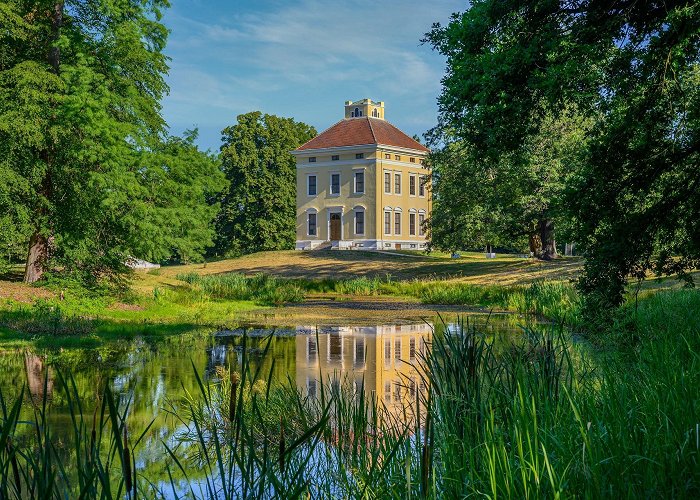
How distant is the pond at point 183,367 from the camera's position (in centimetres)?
840

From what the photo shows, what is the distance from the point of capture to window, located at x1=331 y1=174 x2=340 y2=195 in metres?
54.2

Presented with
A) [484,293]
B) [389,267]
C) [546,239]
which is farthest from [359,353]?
[389,267]

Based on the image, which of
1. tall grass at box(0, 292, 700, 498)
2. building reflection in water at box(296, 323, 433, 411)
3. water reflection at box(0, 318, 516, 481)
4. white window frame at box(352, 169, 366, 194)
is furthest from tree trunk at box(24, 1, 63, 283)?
white window frame at box(352, 169, 366, 194)

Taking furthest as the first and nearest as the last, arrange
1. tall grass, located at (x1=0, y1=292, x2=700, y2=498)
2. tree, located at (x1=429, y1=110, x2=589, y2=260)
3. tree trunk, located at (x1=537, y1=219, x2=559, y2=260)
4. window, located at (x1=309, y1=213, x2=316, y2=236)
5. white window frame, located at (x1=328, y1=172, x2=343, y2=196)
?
window, located at (x1=309, y1=213, x2=316, y2=236)
white window frame, located at (x1=328, y1=172, x2=343, y2=196)
tree trunk, located at (x1=537, y1=219, x2=559, y2=260)
tree, located at (x1=429, y1=110, x2=589, y2=260)
tall grass, located at (x1=0, y1=292, x2=700, y2=498)

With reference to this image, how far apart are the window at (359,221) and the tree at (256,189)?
6.33 meters

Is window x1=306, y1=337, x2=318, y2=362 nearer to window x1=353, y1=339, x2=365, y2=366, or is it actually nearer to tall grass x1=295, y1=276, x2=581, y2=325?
window x1=353, y1=339, x2=365, y2=366

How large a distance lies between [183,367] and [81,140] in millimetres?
11104

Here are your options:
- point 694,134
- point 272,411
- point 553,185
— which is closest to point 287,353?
point 272,411

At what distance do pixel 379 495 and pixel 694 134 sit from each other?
28.2 feet

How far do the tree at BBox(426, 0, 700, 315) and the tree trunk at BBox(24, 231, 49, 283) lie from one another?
1603 cm

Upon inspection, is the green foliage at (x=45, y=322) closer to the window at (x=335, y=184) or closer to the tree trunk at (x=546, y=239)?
the tree trunk at (x=546, y=239)

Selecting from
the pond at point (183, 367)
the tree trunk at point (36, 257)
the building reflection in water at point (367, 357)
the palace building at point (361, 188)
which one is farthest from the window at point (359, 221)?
the pond at point (183, 367)

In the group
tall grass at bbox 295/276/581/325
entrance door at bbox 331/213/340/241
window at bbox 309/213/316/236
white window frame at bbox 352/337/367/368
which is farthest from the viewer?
window at bbox 309/213/316/236

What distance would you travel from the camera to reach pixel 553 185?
31672mm
